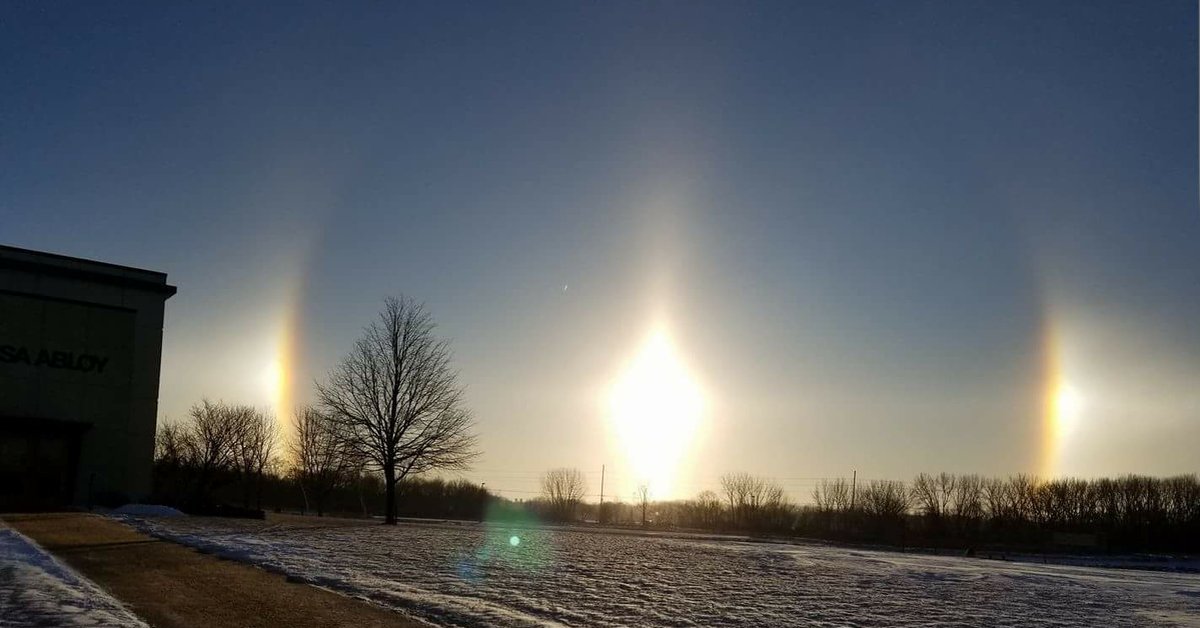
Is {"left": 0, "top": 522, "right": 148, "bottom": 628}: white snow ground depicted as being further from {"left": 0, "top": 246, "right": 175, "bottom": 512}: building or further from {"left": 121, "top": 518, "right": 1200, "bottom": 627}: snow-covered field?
{"left": 0, "top": 246, "right": 175, "bottom": 512}: building

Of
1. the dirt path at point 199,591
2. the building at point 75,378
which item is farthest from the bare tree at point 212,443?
the dirt path at point 199,591

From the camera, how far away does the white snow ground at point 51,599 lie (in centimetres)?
1155

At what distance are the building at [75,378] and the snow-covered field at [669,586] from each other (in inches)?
1071

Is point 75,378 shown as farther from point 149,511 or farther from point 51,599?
point 51,599

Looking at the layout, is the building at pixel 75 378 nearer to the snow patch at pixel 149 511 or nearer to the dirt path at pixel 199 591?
the snow patch at pixel 149 511

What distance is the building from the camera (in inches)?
1951

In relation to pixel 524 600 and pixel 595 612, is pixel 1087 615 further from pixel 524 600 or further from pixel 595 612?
pixel 524 600

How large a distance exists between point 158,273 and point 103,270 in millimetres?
3011

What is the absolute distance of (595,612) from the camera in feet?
46.6

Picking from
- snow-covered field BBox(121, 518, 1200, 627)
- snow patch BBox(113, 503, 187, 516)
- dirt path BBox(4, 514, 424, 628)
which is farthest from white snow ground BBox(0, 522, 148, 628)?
snow patch BBox(113, 503, 187, 516)

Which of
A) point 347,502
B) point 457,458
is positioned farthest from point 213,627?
point 347,502

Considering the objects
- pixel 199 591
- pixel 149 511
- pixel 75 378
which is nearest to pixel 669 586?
pixel 199 591

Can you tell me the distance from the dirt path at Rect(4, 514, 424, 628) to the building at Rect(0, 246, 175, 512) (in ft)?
103

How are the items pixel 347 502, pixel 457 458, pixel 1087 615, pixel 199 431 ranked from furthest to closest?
1. pixel 347 502
2. pixel 199 431
3. pixel 457 458
4. pixel 1087 615
